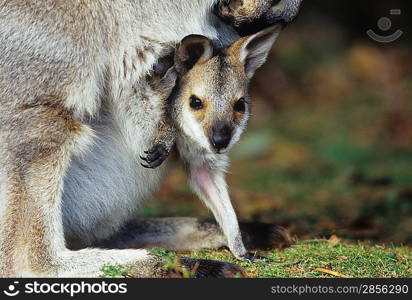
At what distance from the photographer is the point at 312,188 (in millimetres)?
10883

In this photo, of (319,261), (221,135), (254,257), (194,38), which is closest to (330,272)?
(319,261)

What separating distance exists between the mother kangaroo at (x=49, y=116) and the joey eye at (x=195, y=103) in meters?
0.59

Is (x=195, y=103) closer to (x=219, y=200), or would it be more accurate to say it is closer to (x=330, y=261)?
(x=219, y=200)

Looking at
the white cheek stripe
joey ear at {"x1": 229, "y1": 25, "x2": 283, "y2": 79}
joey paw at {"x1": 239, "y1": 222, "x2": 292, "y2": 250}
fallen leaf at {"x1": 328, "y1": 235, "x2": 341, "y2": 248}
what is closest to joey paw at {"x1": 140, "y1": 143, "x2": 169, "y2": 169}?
the white cheek stripe

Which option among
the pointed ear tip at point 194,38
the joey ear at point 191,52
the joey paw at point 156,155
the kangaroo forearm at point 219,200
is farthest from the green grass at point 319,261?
the pointed ear tip at point 194,38

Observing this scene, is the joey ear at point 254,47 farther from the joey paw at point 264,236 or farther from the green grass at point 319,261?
the green grass at point 319,261

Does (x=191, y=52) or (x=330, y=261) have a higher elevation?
(x=191, y=52)

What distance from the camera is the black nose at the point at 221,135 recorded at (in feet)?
19.3

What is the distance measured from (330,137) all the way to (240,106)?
24.3 feet

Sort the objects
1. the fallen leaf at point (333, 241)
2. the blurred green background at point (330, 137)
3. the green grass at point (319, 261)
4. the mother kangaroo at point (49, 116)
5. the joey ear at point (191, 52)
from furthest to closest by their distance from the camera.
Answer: the blurred green background at point (330, 137)
the fallen leaf at point (333, 241)
the joey ear at point (191, 52)
the green grass at point (319, 261)
the mother kangaroo at point (49, 116)

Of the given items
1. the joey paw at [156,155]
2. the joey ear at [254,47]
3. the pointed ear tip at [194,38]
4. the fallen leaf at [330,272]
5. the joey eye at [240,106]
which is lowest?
the fallen leaf at [330,272]

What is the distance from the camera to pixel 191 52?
612 centimetres

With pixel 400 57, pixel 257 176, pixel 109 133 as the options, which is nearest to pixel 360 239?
pixel 109 133

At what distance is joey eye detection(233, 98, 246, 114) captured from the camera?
6137 mm
